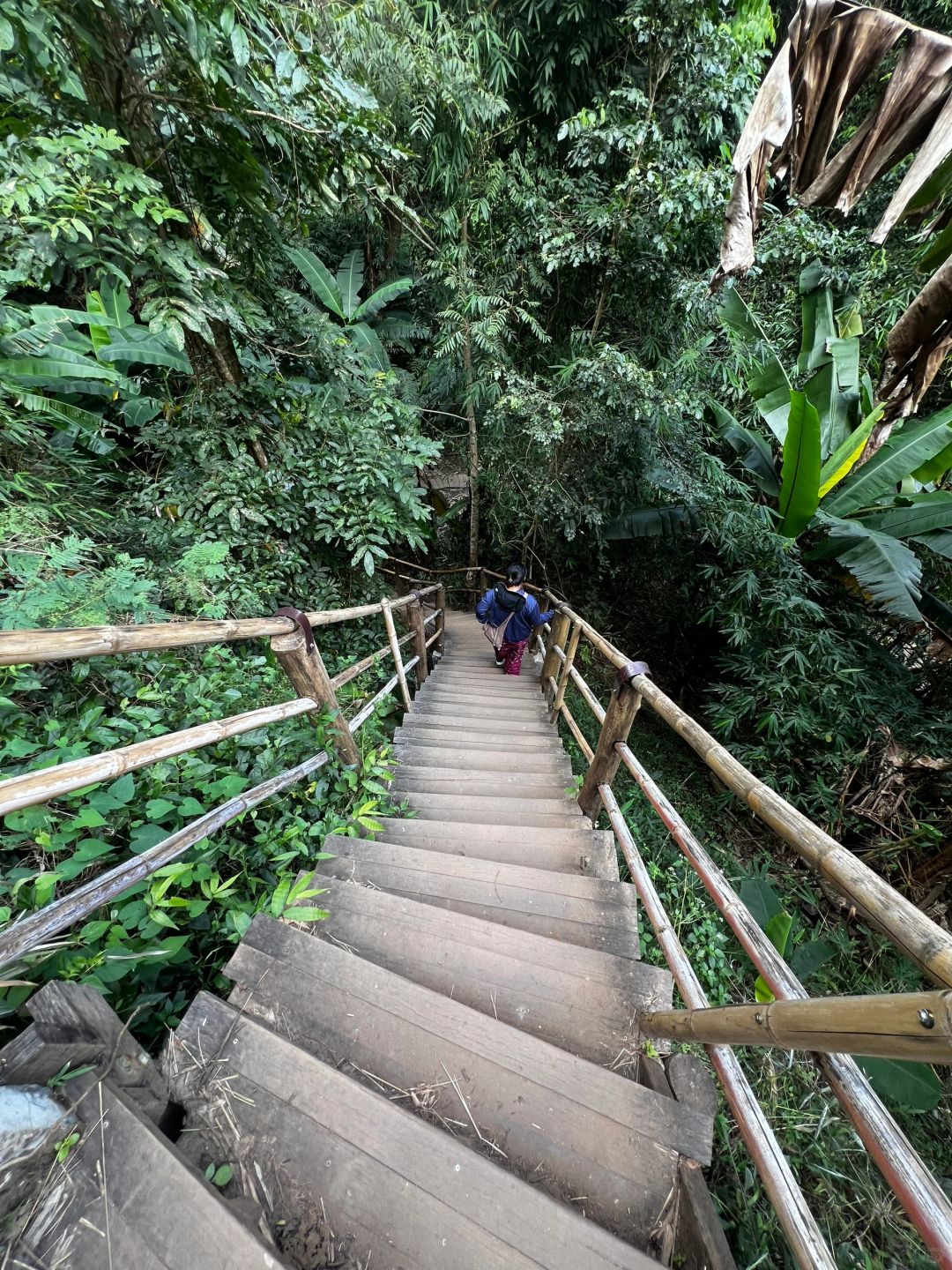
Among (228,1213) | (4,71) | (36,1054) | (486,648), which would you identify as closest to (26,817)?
(36,1054)

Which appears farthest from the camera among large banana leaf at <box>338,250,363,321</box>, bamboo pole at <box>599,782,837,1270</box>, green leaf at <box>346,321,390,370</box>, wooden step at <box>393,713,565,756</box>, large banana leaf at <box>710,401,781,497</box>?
large banana leaf at <box>338,250,363,321</box>

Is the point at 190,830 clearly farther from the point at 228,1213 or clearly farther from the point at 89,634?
the point at 228,1213

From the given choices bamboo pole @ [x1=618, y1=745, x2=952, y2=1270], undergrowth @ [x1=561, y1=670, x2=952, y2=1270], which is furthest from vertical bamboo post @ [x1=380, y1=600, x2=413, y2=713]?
bamboo pole @ [x1=618, y1=745, x2=952, y2=1270]

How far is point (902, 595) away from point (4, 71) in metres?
5.69

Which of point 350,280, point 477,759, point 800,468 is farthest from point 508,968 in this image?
point 350,280

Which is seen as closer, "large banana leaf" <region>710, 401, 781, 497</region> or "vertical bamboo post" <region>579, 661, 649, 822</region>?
"vertical bamboo post" <region>579, 661, 649, 822</region>

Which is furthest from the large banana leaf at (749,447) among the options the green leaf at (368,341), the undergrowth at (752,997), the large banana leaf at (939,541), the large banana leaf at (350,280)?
the large banana leaf at (350,280)

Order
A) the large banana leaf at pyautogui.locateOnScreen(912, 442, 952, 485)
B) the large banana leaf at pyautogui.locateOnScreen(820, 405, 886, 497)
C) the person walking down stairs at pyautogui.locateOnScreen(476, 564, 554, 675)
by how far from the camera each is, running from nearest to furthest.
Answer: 1. the large banana leaf at pyautogui.locateOnScreen(820, 405, 886, 497)
2. the large banana leaf at pyautogui.locateOnScreen(912, 442, 952, 485)
3. the person walking down stairs at pyautogui.locateOnScreen(476, 564, 554, 675)

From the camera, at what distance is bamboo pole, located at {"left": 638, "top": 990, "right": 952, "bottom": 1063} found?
1.64 ft

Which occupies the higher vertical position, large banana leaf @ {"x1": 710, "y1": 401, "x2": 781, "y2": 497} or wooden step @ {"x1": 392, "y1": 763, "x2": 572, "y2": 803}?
large banana leaf @ {"x1": 710, "y1": 401, "x2": 781, "y2": 497}

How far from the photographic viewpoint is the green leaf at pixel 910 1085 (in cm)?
198

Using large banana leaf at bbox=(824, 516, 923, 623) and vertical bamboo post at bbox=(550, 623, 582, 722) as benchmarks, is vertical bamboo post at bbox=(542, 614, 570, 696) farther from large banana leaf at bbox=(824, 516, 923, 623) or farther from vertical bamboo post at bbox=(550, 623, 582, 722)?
large banana leaf at bbox=(824, 516, 923, 623)

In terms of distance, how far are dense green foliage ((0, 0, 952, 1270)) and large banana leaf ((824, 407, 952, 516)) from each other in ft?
0.91

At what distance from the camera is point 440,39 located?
12.5ft
